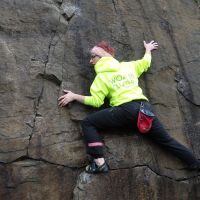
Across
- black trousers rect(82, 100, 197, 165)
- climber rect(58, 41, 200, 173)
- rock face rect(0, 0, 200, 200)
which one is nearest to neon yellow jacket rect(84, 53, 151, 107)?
climber rect(58, 41, 200, 173)

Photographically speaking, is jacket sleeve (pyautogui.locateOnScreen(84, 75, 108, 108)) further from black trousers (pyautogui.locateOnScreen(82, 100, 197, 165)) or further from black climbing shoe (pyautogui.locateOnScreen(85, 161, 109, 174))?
black climbing shoe (pyautogui.locateOnScreen(85, 161, 109, 174))

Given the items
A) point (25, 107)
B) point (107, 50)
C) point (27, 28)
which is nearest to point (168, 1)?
point (107, 50)

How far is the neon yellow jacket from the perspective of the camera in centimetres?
711

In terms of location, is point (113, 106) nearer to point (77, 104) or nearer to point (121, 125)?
point (121, 125)

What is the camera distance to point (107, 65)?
24.1 feet

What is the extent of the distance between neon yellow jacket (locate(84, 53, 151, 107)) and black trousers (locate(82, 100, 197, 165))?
14cm

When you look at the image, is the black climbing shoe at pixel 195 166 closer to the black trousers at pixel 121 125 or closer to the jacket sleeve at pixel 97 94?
the black trousers at pixel 121 125

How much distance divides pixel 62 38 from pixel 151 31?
1.78 metres

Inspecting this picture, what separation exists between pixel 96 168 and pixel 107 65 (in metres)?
1.66

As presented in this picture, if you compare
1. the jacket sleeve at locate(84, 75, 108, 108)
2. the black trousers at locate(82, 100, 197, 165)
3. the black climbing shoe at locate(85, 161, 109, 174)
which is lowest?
the black climbing shoe at locate(85, 161, 109, 174)

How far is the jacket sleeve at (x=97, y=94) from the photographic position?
7078mm

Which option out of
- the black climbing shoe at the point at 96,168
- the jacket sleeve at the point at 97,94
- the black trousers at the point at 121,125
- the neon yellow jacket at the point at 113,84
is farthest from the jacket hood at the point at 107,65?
the black climbing shoe at the point at 96,168

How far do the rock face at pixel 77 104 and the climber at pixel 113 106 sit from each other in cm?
17

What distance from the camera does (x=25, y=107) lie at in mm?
6938
